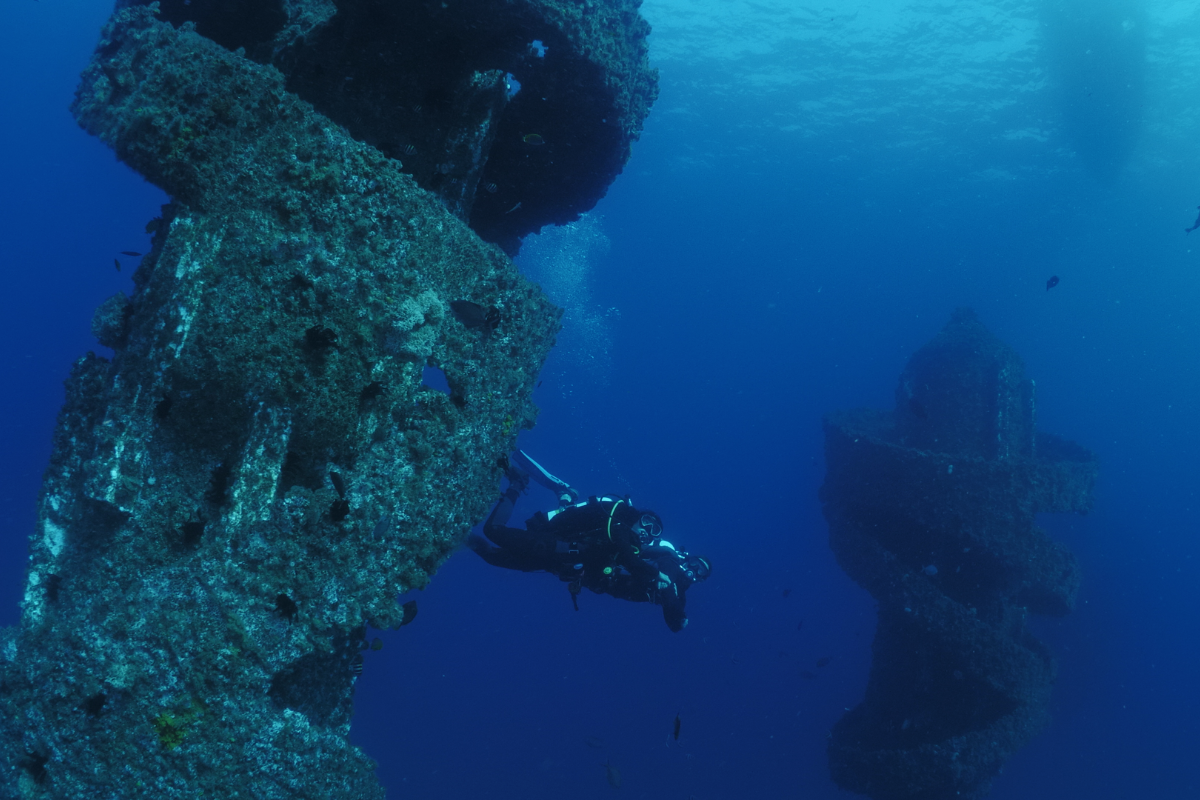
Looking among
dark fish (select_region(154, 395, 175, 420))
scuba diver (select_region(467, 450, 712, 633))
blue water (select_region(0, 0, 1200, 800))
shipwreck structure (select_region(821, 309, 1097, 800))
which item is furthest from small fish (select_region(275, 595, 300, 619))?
blue water (select_region(0, 0, 1200, 800))

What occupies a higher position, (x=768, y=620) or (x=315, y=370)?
(x=315, y=370)

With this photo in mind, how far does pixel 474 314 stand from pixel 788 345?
91.1 metres

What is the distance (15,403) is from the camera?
2645 inches

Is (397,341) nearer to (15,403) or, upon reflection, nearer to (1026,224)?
(1026,224)

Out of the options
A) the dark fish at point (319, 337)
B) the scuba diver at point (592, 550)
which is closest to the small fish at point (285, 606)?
the dark fish at point (319, 337)

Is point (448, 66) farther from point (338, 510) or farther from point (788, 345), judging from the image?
point (788, 345)

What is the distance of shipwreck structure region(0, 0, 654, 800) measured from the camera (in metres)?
2.17

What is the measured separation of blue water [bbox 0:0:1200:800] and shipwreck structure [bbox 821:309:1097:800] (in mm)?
8230

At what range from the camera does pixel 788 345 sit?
89.1 metres

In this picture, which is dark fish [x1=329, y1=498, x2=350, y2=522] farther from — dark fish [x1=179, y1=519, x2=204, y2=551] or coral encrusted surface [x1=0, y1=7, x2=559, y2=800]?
dark fish [x1=179, y1=519, x2=204, y2=551]

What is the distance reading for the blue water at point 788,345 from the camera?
25703mm

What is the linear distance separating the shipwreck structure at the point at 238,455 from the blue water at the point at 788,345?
1583 centimetres

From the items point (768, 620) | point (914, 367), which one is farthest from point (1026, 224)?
point (914, 367)

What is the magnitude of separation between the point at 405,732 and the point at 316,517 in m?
31.8
